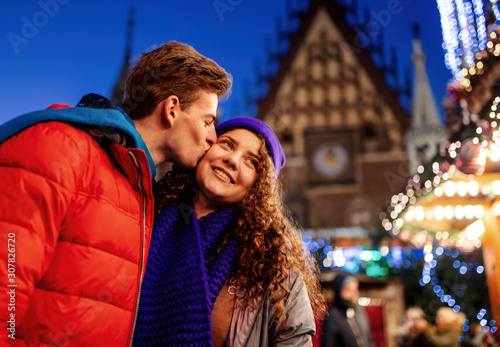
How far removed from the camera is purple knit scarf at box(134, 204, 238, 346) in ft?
4.26

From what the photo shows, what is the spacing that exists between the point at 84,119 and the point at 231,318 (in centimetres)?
74

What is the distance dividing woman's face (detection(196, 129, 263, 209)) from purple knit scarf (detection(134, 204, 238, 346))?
8 cm

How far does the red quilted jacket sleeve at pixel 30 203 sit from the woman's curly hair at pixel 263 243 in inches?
23.0

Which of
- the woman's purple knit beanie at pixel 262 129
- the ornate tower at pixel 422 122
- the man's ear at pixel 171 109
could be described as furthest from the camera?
the ornate tower at pixel 422 122

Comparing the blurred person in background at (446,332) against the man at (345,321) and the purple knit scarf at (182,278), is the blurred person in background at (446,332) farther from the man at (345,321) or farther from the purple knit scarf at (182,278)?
the purple knit scarf at (182,278)

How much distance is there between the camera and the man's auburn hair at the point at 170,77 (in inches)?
56.4

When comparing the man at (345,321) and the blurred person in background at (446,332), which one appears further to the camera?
the blurred person in background at (446,332)

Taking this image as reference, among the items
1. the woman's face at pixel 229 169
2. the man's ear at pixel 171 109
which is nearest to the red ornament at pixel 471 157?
the woman's face at pixel 229 169

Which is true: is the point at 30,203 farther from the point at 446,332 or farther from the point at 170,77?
the point at 446,332

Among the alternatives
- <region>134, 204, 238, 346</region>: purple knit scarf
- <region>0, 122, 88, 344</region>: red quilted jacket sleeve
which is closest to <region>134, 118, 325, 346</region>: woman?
<region>134, 204, 238, 346</region>: purple knit scarf

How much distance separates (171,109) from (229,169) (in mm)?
304

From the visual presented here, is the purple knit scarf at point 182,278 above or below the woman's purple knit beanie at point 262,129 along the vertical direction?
below

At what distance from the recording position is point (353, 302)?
12.9 ft

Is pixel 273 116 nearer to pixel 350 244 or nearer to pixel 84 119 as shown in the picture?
pixel 350 244
